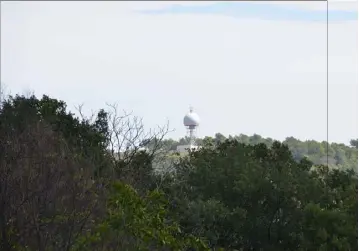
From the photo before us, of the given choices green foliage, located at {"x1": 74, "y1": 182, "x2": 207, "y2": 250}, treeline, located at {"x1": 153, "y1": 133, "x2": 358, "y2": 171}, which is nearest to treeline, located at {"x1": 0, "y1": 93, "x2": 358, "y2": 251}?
green foliage, located at {"x1": 74, "y1": 182, "x2": 207, "y2": 250}

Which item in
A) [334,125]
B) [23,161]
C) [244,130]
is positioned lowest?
[23,161]

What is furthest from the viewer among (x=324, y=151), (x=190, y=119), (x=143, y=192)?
(x=190, y=119)

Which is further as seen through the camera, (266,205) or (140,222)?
(266,205)

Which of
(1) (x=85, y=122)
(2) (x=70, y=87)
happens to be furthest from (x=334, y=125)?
(2) (x=70, y=87)

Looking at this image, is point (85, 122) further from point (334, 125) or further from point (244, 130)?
point (244, 130)

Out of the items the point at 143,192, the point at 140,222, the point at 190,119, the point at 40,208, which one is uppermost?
the point at 190,119

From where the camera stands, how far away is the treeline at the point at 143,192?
32.0 ft

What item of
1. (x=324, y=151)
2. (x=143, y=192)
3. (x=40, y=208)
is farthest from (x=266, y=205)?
(x=40, y=208)

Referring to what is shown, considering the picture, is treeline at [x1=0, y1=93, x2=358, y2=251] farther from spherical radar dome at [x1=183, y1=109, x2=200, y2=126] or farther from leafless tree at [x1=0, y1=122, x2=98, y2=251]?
spherical radar dome at [x1=183, y1=109, x2=200, y2=126]

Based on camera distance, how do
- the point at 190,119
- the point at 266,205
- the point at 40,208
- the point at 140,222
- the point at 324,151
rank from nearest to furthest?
the point at 140,222 < the point at 40,208 < the point at 266,205 < the point at 324,151 < the point at 190,119

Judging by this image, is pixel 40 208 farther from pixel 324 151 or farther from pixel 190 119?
pixel 190 119

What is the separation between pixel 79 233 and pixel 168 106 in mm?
24387

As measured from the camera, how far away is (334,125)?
17.0 meters

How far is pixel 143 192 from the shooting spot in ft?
59.1
